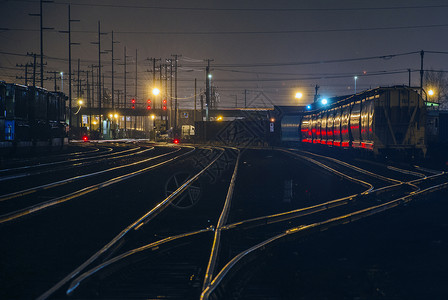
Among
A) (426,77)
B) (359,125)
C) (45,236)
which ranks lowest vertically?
(45,236)

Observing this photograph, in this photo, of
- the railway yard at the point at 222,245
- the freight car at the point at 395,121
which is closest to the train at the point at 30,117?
the railway yard at the point at 222,245

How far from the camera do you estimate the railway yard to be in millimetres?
4832

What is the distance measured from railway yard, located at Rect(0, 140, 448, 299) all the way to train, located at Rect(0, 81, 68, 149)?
13.0 meters

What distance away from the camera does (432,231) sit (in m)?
7.92

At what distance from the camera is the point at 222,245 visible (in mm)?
6773

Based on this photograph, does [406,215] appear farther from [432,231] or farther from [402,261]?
[402,261]

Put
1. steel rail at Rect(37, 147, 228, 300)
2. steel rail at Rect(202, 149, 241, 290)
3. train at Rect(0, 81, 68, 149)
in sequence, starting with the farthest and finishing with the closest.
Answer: train at Rect(0, 81, 68, 149) → steel rail at Rect(202, 149, 241, 290) → steel rail at Rect(37, 147, 228, 300)

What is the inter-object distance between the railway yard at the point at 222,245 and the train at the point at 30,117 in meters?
13.0

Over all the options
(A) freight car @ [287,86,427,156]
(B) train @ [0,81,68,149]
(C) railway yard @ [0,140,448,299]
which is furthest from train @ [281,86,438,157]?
(B) train @ [0,81,68,149]

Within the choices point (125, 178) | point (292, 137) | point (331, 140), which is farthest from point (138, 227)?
point (292, 137)

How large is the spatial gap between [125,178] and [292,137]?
35.2 metres

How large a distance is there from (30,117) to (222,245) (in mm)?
24511

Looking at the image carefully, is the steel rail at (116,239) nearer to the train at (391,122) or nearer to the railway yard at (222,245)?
the railway yard at (222,245)

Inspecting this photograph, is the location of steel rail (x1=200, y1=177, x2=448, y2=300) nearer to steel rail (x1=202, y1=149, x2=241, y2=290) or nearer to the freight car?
steel rail (x1=202, y1=149, x2=241, y2=290)
